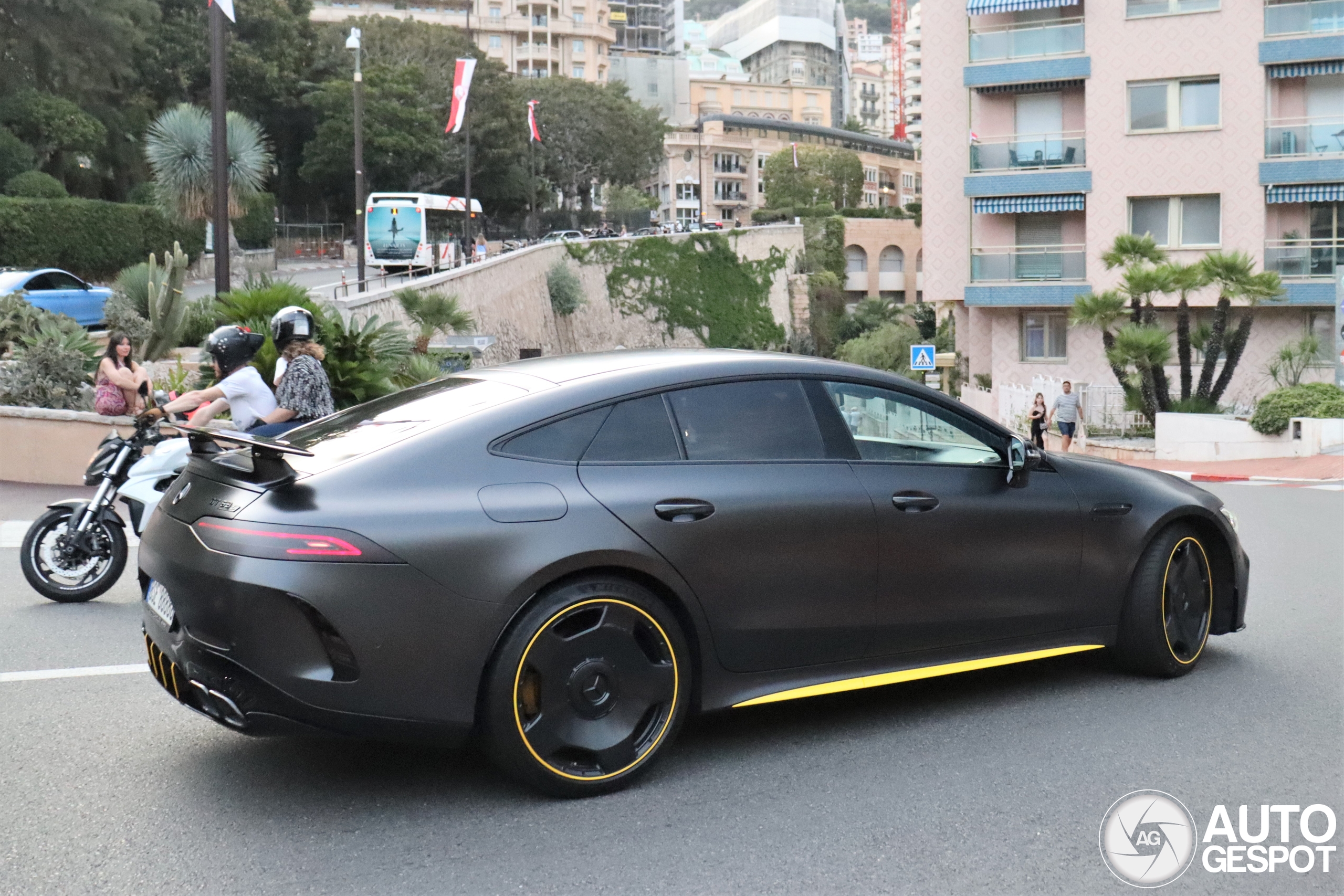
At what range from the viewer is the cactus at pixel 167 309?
2148 cm

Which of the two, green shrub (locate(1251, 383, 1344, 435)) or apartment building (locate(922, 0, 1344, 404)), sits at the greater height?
apartment building (locate(922, 0, 1344, 404))

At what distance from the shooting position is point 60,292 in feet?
87.1

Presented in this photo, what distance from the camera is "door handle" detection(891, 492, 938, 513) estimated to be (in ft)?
17.5

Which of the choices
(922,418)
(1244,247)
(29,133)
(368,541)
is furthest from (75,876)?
(29,133)

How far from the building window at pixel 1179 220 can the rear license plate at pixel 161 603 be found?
37324mm

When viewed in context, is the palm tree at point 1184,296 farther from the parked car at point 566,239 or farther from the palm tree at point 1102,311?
the parked car at point 566,239

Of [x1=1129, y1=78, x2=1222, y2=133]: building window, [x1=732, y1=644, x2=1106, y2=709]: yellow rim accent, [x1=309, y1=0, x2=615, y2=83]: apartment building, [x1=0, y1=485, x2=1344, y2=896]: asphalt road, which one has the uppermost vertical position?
[x1=309, y1=0, x2=615, y2=83]: apartment building

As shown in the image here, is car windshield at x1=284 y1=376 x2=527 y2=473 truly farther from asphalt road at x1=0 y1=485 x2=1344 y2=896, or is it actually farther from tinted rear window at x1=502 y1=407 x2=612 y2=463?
asphalt road at x1=0 y1=485 x2=1344 y2=896

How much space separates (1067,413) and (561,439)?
25.4 metres

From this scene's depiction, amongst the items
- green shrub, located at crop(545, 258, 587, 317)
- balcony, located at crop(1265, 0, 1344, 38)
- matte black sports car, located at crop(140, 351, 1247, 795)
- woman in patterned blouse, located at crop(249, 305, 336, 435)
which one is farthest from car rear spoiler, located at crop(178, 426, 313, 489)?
green shrub, located at crop(545, 258, 587, 317)

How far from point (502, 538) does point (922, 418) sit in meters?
1.94

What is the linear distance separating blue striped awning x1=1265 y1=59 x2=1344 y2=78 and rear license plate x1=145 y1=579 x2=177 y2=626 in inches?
1536

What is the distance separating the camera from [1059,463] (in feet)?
19.5
